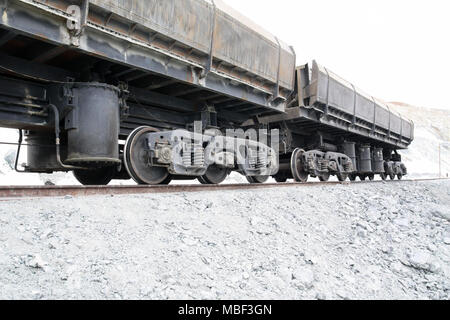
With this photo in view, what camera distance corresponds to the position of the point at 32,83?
184 inches

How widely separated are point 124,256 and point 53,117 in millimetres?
2981

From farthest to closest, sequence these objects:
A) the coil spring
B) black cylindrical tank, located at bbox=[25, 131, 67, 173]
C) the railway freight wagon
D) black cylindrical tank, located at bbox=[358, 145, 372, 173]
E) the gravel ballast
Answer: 1. black cylindrical tank, located at bbox=[358, 145, 372, 173]
2. black cylindrical tank, located at bbox=[25, 131, 67, 173]
3. the coil spring
4. the railway freight wagon
5. the gravel ballast

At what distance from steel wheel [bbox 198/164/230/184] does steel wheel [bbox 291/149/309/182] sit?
114 inches

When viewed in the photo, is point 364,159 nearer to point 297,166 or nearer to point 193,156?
point 297,166

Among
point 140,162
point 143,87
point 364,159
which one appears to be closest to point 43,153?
point 140,162

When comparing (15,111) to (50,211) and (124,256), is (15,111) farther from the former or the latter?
(124,256)

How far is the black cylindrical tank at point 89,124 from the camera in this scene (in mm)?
4461

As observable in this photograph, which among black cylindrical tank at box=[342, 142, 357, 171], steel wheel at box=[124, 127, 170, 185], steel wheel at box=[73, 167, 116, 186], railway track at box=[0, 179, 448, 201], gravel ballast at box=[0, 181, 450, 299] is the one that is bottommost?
gravel ballast at box=[0, 181, 450, 299]

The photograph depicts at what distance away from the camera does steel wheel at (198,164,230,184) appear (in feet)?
21.3

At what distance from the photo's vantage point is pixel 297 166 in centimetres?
928

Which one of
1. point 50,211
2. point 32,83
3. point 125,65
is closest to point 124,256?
point 50,211

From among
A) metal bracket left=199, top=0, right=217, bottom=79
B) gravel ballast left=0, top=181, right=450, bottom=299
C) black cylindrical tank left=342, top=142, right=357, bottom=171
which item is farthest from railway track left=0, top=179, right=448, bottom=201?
black cylindrical tank left=342, top=142, right=357, bottom=171

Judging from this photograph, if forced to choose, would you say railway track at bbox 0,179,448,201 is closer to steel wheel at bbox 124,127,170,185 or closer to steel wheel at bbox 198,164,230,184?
steel wheel at bbox 124,127,170,185
